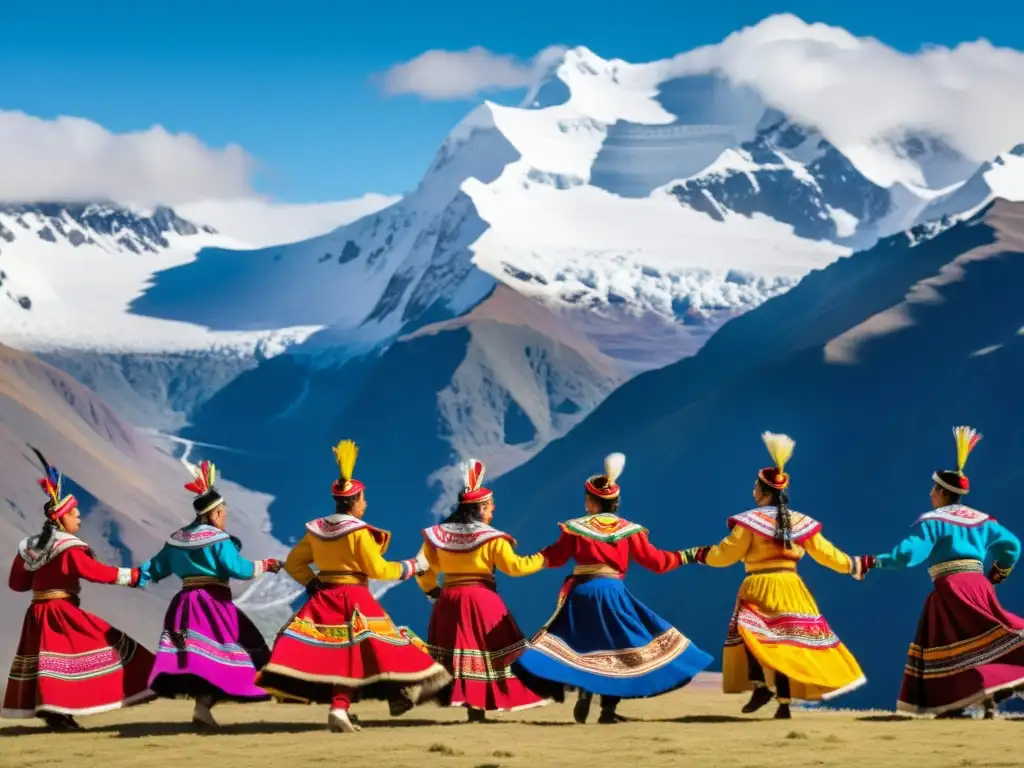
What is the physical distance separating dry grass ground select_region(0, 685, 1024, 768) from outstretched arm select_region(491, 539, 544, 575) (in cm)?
Answer: 169

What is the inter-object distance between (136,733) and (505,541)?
444cm

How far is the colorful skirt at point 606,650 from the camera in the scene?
2175 centimetres

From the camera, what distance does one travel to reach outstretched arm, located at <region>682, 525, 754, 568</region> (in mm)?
22531

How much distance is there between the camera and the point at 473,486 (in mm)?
22828

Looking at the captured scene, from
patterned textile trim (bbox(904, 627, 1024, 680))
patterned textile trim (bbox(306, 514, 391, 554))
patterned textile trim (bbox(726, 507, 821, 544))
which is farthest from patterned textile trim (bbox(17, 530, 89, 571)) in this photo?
patterned textile trim (bbox(904, 627, 1024, 680))

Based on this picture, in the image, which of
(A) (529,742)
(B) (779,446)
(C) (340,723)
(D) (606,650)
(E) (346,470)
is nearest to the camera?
(A) (529,742)

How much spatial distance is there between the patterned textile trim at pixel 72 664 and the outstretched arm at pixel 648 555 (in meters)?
5.56

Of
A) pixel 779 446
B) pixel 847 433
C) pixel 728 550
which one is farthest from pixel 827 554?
pixel 847 433

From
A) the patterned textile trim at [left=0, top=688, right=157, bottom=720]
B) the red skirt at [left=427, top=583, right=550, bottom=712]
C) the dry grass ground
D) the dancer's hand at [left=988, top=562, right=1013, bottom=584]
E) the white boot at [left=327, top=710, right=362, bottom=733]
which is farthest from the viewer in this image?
the dancer's hand at [left=988, top=562, right=1013, bottom=584]

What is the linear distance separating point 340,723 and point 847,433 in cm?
13095

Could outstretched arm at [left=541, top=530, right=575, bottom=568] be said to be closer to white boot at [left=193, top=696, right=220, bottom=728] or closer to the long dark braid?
the long dark braid

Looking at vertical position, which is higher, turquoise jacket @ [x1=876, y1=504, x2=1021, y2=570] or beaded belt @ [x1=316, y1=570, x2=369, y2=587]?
turquoise jacket @ [x1=876, y1=504, x2=1021, y2=570]

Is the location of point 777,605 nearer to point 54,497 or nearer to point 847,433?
point 54,497

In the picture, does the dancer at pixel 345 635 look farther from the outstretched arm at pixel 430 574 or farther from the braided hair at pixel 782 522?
the braided hair at pixel 782 522
